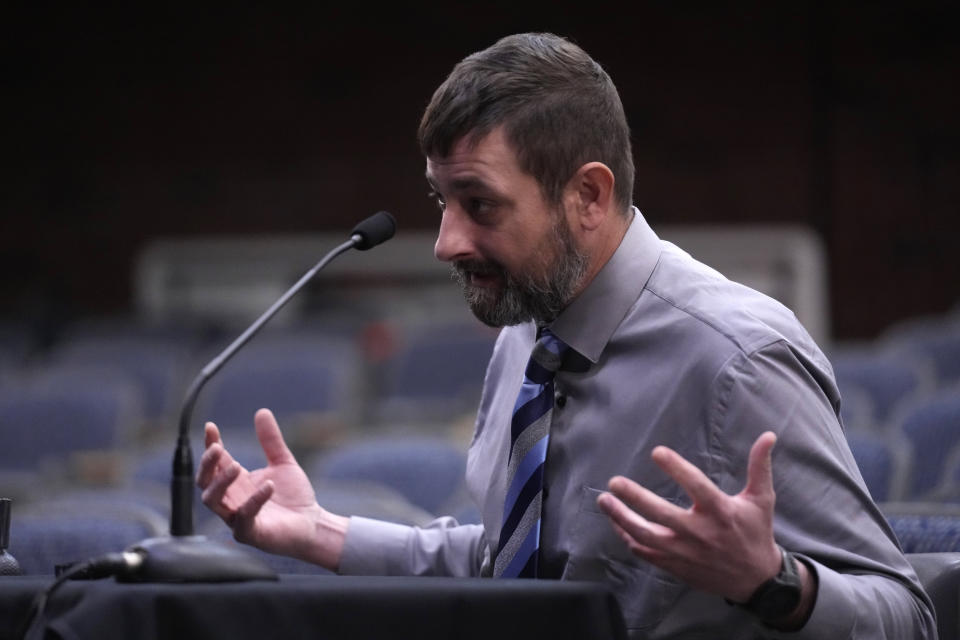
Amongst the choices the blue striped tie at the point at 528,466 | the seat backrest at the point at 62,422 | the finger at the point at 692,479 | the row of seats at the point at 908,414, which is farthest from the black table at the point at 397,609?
the seat backrest at the point at 62,422

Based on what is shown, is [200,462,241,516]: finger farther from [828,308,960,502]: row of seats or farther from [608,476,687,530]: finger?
[828,308,960,502]: row of seats

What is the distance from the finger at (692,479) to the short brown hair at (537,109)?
0.51 meters

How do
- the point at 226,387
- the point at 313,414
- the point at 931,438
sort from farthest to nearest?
the point at 226,387
the point at 313,414
the point at 931,438

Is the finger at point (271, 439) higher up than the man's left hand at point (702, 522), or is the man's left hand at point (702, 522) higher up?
the man's left hand at point (702, 522)

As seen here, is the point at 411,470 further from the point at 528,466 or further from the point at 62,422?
the point at 62,422

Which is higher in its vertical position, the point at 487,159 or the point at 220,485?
the point at 487,159

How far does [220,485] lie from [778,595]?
0.69 metres

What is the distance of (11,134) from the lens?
973 centimetres

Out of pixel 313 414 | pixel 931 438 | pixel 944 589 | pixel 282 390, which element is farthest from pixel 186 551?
pixel 282 390

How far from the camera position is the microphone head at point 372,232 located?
1716 millimetres

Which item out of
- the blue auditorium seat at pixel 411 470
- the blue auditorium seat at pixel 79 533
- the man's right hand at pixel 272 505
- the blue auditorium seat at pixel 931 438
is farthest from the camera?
the blue auditorium seat at pixel 411 470

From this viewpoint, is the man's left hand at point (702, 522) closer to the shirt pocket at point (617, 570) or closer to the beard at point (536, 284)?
the shirt pocket at point (617, 570)

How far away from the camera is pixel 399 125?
372 inches

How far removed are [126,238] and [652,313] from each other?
8.41 meters
